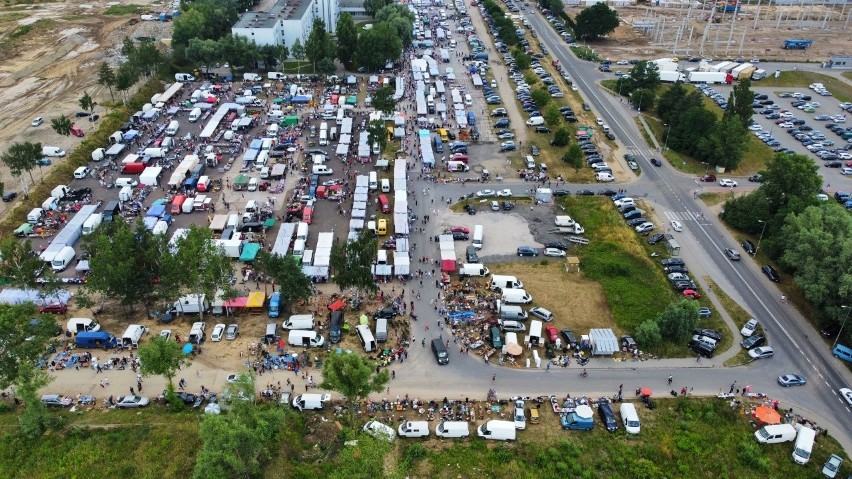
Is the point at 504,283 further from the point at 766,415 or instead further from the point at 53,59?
the point at 53,59

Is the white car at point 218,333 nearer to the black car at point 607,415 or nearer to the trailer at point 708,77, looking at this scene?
the black car at point 607,415

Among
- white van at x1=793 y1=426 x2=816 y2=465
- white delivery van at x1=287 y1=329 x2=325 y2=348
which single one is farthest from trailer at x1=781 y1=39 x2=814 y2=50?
white delivery van at x1=287 y1=329 x2=325 y2=348

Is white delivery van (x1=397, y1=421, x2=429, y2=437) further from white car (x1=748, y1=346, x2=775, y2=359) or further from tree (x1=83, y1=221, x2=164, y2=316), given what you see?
white car (x1=748, y1=346, x2=775, y2=359)

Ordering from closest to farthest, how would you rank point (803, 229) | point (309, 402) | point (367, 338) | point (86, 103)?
point (309, 402), point (367, 338), point (803, 229), point (86, 103)

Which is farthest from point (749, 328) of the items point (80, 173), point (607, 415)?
point (80, 173)

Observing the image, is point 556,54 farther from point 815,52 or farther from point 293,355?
point 293,355

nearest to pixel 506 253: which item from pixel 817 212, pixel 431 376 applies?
pixel 431 376
